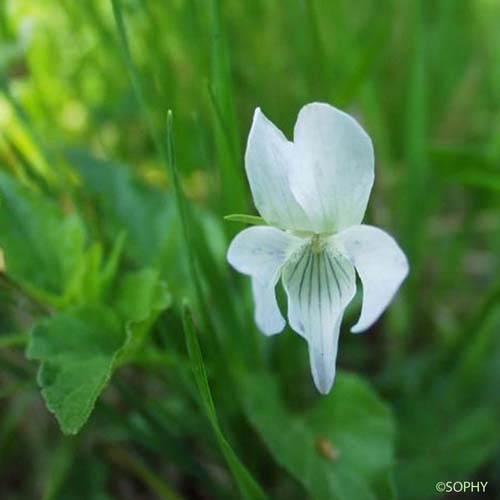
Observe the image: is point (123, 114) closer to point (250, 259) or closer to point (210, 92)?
point (210, 92)

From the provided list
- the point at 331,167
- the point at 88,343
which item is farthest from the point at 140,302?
the point at 331,167

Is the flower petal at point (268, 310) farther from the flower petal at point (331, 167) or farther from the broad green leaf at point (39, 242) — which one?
the broad green leaf at point (39, 242)

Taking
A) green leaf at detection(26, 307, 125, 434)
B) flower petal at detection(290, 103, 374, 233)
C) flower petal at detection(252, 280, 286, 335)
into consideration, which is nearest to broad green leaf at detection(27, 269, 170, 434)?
green leaf at detection(26, 307, 125, 434)

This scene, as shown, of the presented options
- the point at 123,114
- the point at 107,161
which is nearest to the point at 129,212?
the point at 107,161

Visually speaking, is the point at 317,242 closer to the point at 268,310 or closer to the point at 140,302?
the point at 268,310

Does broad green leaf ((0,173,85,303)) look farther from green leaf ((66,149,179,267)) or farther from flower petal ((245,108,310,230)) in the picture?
flower petal ((245,108,310,230))

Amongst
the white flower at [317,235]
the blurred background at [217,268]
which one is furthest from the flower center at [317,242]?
the blurred background at [217,268]

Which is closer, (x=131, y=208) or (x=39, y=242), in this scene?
(x=39, y=242)
